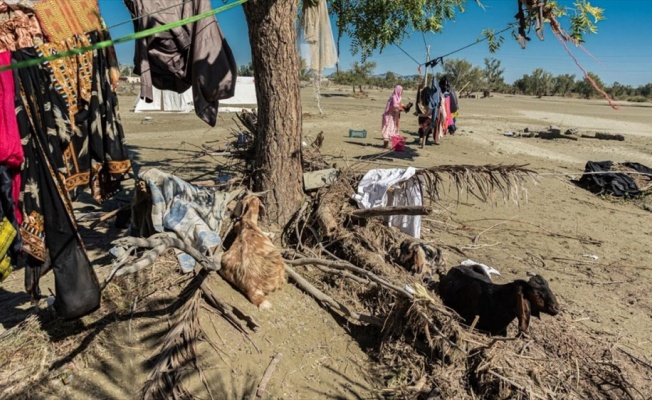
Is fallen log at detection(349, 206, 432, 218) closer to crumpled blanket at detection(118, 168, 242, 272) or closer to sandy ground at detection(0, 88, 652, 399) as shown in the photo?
sandy ground at detection(0, 88, 652, 399)

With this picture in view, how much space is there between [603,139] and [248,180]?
13.8m

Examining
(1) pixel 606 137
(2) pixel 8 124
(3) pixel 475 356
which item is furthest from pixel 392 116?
(2) pixel 8 124

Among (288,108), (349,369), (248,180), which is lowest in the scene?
(349,369)

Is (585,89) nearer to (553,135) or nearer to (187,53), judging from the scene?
(553,135)

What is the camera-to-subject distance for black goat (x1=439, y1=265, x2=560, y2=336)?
276 cm

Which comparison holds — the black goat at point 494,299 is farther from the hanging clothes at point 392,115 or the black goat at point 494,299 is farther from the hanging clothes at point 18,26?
the hanging clothes at point 392,115

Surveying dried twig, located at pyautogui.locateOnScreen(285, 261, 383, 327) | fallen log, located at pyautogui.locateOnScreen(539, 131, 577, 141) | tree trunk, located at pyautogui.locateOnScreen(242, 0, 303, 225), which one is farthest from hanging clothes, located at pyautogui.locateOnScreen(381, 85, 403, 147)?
dried twig, located at pyautogui.locateOnScreen(285, 261, 383, 327)

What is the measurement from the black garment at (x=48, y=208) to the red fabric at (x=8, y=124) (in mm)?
102

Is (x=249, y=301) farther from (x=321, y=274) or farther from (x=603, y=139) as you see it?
(x=603, y=139)

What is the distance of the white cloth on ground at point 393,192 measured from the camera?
4.21 m

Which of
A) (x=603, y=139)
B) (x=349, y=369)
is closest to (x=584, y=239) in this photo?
(x=349, y=369)

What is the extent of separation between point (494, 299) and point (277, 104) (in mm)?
2478

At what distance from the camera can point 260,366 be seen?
2809 mm

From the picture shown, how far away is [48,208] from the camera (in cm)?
247
